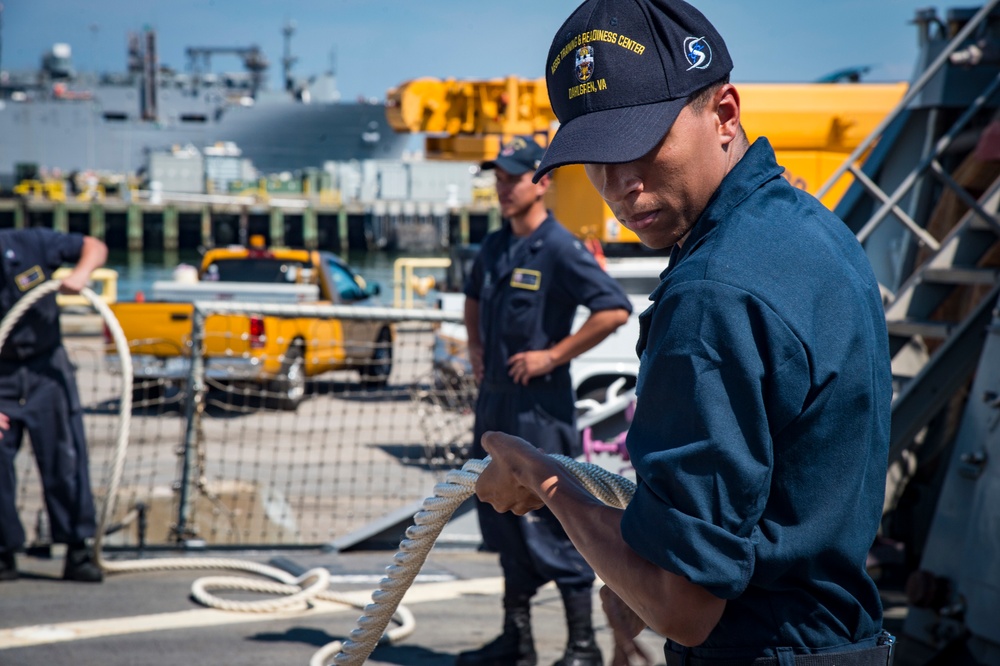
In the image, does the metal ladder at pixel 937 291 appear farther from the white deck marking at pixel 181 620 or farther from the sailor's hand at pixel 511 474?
Answer: the sailor's hand at pixel 511 474

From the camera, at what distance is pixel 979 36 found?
19.7 ft

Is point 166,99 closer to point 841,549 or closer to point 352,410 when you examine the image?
point 352,410

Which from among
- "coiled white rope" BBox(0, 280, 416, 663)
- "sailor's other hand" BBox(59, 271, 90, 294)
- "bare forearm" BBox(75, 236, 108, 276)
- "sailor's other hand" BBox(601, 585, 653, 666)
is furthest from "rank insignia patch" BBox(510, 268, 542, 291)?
"sailor's other hand" BBox(601, 585, 653, 666)

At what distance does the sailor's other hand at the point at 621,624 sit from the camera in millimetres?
1853

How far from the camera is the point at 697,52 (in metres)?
1.60

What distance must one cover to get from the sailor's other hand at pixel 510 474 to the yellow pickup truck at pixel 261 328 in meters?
8.17

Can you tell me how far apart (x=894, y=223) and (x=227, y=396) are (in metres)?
9.32

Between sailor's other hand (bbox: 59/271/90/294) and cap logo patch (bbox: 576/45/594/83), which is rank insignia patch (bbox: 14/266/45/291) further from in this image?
cap logo patch (bbox: 576/45/594/83)

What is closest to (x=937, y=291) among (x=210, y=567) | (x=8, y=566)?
(x=210, y=567)

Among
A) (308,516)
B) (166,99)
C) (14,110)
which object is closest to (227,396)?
(308,516)

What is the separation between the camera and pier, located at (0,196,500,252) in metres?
61.1

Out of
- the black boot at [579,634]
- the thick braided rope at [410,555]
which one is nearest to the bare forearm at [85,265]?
the black boot at [579,634]

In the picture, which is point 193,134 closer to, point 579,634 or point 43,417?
point 43,417

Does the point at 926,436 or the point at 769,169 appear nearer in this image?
the point at 769,169
